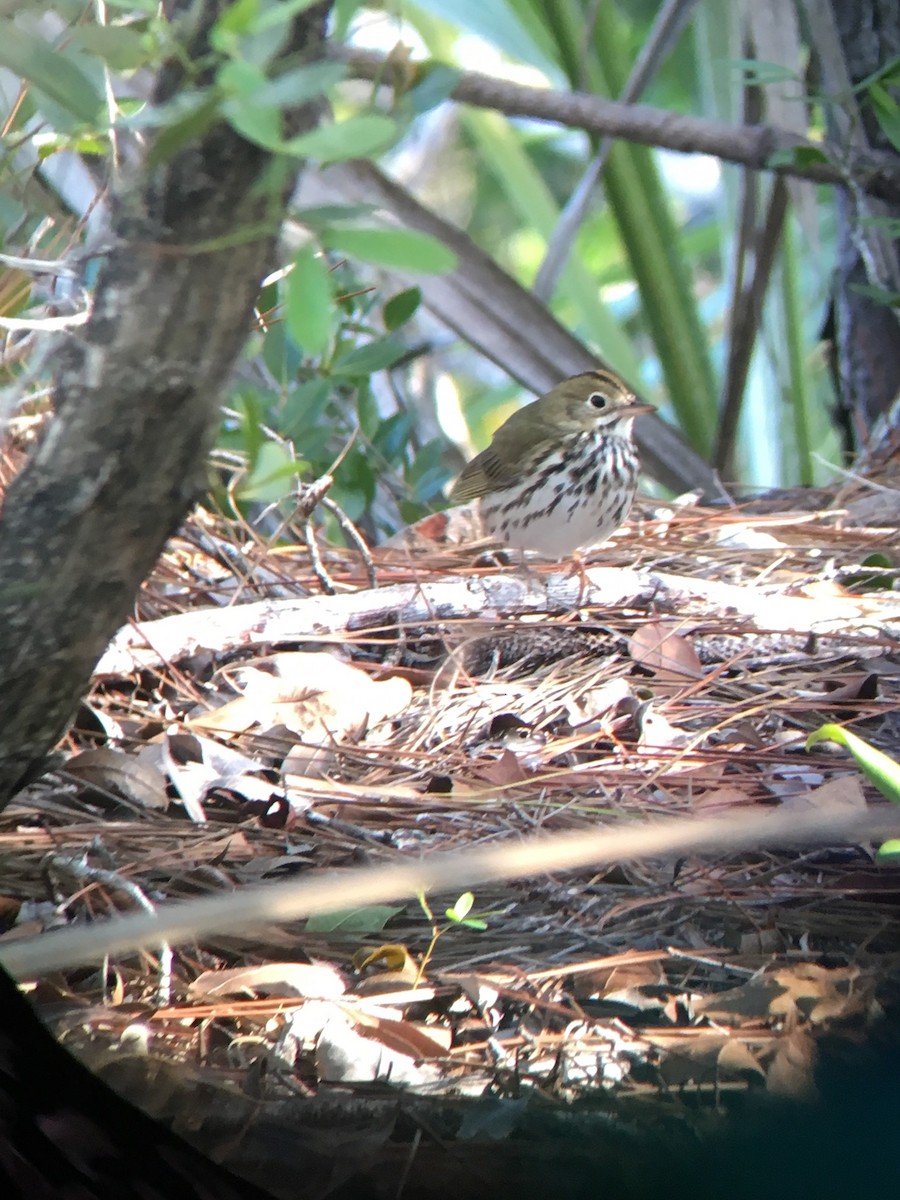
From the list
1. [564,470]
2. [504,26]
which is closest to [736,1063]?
[564,470]

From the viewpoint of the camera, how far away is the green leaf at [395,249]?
1.39 ft

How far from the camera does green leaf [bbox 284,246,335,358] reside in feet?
1.48

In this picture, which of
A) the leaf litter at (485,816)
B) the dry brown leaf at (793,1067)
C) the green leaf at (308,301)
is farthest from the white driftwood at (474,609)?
the green leaf at (308,301)

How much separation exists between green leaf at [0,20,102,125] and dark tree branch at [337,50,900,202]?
1.17m

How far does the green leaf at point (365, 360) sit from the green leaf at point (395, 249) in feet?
2.75

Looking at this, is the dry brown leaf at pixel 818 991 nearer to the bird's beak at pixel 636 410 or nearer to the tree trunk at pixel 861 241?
the tree trunk at pixel 861 241

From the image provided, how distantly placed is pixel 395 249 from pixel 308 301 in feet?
0.13

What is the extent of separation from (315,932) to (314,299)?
0.31 meters

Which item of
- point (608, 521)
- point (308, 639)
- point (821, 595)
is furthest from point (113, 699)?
point (608, 521)

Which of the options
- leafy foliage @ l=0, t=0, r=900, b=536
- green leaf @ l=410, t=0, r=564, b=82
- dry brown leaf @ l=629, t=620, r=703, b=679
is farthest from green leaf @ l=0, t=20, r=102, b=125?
green leaf @ l=410, t=0, r=564, b=82

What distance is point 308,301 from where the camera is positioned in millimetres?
452

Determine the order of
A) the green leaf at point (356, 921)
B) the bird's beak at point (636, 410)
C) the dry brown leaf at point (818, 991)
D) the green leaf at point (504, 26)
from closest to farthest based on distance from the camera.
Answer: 1. the dry brown leaf at point (818, 991)
2. the green leaf at point (356, 921)
3. the bird's beak at point (636, 410)
4. the green leaf at point (504, 26)

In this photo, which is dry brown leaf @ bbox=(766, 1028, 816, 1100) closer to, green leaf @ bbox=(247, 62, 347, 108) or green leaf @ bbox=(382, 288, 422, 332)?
green leaf @ bbox=(247, 62, 347, 108)

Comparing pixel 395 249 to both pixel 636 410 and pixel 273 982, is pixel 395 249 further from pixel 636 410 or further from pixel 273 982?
pixel 636 410
